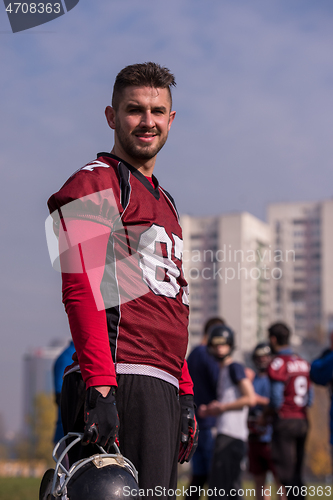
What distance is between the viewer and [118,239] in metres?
2.70

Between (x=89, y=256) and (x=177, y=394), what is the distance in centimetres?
77

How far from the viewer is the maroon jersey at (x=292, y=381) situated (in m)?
7.77

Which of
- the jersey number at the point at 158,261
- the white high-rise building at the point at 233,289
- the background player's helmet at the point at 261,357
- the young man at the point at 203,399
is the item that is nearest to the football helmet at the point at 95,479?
the jersey number at the point at 158,261

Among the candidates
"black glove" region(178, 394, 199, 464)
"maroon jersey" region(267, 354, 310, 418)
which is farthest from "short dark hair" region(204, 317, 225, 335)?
"black glove" region(178, 394, 199, 464)

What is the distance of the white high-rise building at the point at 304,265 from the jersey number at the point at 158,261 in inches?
3689

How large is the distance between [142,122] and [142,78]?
0.20m

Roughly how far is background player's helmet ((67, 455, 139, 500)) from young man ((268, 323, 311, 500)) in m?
5.59

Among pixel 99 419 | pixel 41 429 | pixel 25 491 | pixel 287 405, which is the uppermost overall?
pixel 99 419

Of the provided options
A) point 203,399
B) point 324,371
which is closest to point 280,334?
point 324,371

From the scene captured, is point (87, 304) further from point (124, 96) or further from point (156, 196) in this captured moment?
point (124, 96)

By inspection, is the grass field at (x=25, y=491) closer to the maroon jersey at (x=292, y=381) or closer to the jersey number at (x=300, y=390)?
the maroon jersey at (x=292, y=381)

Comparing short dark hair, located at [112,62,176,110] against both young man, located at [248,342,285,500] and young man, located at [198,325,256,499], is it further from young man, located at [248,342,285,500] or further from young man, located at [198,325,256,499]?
young man, located at [248,342,285,500]

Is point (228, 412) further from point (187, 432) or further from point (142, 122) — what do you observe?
point (142, 122)

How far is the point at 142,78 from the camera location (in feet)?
9.35
